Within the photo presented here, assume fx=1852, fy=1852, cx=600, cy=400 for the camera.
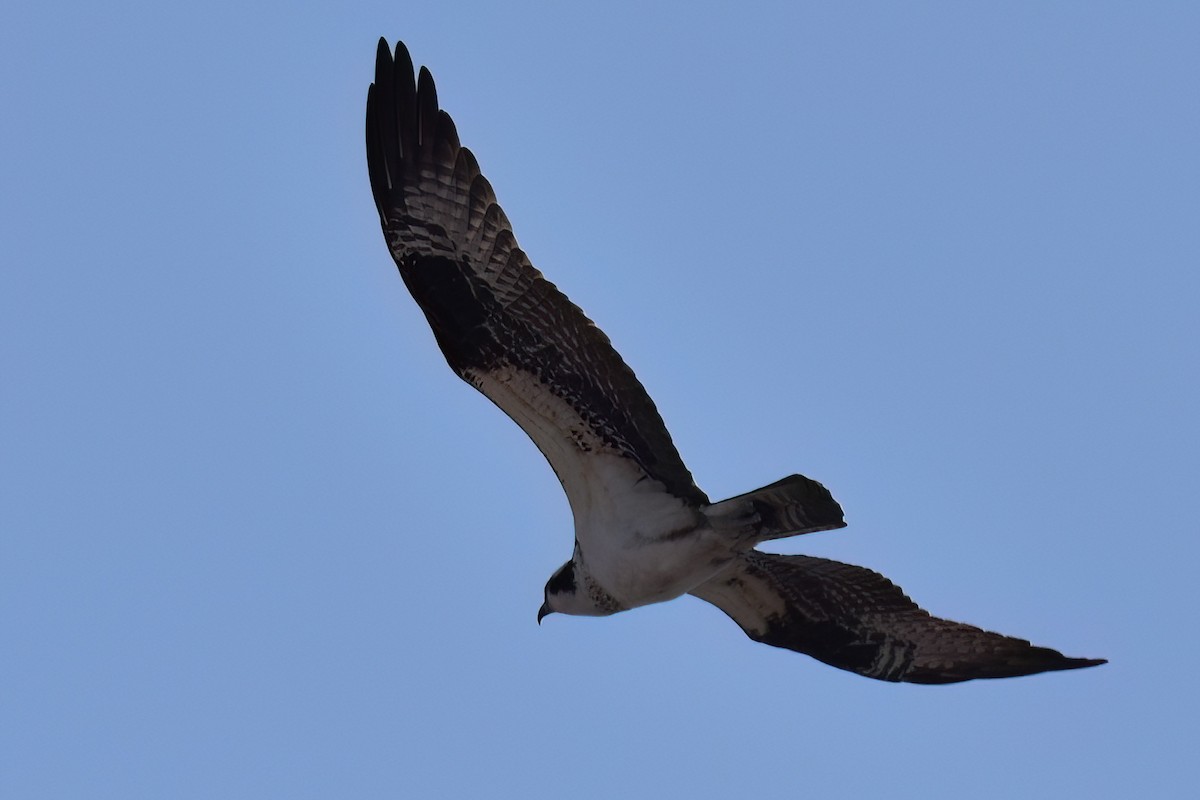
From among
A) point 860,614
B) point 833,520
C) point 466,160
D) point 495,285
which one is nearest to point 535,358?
point 495,285

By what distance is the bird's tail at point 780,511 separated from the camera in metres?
10.2

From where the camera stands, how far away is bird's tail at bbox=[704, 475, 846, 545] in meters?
10.2

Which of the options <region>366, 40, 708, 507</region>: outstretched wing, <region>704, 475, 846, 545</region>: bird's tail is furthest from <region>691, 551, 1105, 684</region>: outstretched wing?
<region>366, 40, 708, 507</region>: outstretched wing

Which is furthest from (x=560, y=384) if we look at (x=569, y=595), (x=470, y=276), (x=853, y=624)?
(x=853, y=624)

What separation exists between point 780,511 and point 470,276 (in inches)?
87.4

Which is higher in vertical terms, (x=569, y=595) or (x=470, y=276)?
(x=470, y=276)

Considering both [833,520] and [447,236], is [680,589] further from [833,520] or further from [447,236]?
[447,236]

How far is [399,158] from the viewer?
10664 mm

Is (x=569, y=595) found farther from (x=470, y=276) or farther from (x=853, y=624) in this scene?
(x=470, y=276)

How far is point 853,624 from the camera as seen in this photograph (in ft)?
39.7

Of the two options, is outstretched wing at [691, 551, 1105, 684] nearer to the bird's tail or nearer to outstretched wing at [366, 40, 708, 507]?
the bird's tail

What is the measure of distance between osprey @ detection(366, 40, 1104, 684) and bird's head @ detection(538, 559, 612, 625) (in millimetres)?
10

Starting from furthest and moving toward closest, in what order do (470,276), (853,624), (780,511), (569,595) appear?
(853,624)
(569,595)
(470,276)
(780,511)

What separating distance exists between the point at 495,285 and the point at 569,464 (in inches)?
47.5
